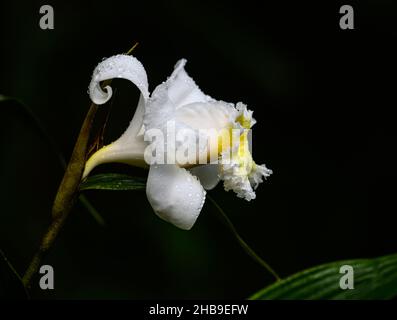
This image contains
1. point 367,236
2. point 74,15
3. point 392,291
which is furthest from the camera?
point 367,236

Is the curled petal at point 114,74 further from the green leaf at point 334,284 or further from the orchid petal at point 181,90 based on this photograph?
the green leaf at point 334,284

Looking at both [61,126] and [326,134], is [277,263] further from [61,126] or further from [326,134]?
[61,126]

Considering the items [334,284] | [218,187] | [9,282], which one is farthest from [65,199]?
[218,187]

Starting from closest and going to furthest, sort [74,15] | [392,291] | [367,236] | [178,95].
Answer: [178,95] → [392,291] → [74,15] → [367,236]

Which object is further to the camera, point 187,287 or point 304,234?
point 304,234

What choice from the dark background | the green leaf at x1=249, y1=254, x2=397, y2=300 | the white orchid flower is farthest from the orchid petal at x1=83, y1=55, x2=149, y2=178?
the dark background

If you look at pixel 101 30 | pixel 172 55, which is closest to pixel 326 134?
pixel 172 55
